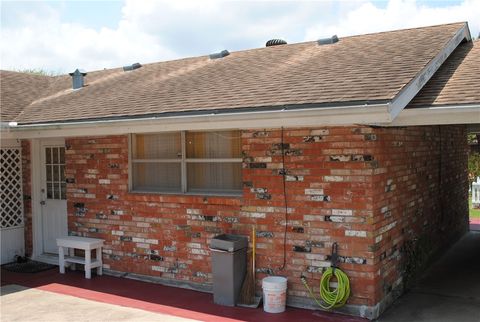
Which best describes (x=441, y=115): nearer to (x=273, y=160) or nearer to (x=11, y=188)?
(x=273, y=160)

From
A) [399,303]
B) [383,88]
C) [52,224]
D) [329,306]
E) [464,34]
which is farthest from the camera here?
[52,224]

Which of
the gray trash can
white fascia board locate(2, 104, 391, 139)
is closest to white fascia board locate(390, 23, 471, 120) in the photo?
white fascia board locate(2, 104, 391, 139)

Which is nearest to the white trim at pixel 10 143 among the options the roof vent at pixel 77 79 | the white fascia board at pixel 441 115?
the roof vent at pixel 77 79

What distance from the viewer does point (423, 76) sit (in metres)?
6.39

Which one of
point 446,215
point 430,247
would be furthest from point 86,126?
point 446,215

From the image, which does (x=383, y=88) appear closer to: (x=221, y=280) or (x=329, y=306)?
(x=329, y=306)

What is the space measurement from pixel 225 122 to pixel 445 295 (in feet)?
13.3

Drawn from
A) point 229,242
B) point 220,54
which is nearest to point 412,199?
point 229,242

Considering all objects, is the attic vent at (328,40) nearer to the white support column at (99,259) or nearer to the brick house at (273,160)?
Answer: the brick house at (273,160)

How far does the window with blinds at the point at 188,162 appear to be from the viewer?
288 inches

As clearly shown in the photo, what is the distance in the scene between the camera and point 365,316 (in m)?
6.02

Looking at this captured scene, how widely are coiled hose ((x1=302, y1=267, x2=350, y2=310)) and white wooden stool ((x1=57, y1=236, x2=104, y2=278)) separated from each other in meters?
3.97

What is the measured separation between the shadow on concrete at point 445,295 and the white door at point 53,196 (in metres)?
6.22

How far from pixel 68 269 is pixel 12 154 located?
8.63ft
